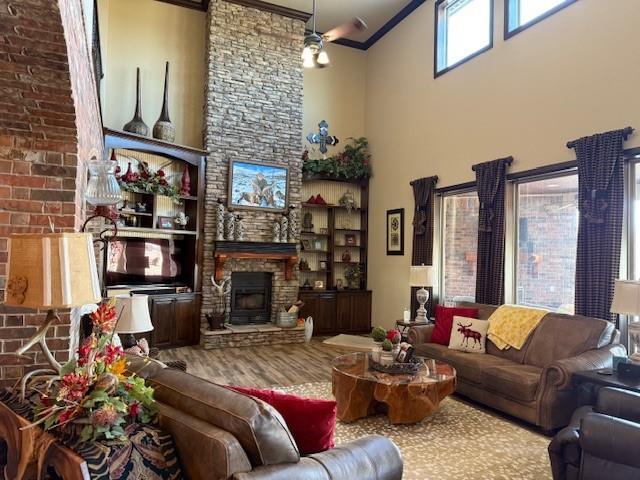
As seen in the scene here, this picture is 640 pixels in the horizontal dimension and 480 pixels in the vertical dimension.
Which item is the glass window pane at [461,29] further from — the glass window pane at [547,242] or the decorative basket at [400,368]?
the decorative basket at [400,368]

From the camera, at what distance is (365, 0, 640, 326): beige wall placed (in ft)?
14.0

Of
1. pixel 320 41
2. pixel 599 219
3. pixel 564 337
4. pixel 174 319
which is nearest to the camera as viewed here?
pixel 564 337

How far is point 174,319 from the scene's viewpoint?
6.45 meters

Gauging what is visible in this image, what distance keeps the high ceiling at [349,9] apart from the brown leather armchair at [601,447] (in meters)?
6.73

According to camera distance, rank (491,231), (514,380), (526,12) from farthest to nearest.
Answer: (491,231), (526,12), (514,380)

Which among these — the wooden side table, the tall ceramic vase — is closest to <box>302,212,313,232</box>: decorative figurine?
the tall ceramic vase

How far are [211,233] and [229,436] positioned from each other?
5629 mm

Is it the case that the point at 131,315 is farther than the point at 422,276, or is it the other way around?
the point at 422,276

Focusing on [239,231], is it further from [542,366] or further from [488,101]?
[542,366]

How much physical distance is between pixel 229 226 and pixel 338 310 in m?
2.60

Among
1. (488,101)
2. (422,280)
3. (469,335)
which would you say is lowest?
(469,335)

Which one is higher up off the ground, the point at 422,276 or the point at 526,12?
the point at 526,12

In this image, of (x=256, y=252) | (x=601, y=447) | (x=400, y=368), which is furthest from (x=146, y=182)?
(x=601, y=447)

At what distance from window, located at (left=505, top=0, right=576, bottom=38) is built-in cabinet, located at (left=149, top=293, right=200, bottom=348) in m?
5.78
